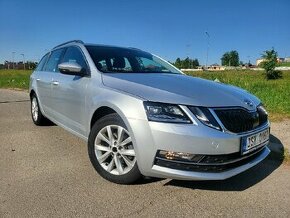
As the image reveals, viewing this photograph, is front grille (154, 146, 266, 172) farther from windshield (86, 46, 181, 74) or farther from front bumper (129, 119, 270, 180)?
windshield (86, 46, 181, 74)

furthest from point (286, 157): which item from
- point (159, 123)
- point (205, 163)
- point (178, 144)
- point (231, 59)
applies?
point (231, 59)

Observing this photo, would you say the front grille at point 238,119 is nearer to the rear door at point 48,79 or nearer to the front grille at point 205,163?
the front grille at point 205,163

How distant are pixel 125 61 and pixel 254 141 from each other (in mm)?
2139

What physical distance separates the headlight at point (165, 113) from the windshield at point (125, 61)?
127 centimetres

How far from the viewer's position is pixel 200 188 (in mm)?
3859

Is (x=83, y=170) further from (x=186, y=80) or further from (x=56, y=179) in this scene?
(x=186, y=80)

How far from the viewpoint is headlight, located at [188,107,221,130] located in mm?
3373

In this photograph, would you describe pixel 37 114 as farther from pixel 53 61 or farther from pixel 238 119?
pixel 238 119

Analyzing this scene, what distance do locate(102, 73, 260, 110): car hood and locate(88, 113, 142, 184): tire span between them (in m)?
0.39

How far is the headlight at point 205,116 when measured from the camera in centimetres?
337

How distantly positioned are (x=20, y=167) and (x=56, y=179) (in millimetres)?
683

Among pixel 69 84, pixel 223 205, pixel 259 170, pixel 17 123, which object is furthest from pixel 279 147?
pixel 17 123

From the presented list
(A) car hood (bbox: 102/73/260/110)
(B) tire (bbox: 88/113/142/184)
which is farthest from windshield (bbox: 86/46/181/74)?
(B) tire (bbox: 88/113/142/184)

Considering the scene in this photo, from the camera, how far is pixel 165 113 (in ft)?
11.2
